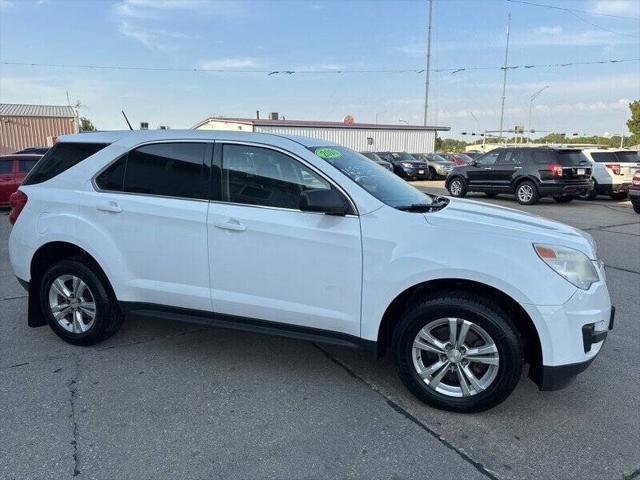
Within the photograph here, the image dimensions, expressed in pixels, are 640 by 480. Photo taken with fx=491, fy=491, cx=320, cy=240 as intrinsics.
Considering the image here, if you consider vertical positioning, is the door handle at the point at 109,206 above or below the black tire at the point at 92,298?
above

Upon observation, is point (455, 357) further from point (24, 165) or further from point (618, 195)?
point (618, 195)

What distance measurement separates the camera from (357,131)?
4019 centimetres

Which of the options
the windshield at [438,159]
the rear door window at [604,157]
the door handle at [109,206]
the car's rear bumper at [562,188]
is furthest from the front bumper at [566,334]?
the windshield at [438,159]

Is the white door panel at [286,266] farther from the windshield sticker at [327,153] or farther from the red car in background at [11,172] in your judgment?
the red car in background at [11,172]

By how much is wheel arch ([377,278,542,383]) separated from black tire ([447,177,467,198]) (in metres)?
14.8

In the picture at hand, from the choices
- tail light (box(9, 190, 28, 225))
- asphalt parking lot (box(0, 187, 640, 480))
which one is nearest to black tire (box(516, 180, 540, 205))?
asphalt parking lot (box(0, 187, 640, 480))

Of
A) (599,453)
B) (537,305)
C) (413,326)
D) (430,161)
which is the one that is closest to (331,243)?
(413,326)

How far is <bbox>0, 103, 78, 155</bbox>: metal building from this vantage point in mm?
36750

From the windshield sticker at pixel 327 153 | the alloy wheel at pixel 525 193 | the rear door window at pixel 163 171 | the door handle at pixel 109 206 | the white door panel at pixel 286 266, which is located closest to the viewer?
the white door panel at pixel 286 266

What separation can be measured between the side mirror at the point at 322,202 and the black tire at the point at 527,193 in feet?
44.3

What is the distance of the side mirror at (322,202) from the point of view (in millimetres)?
3072

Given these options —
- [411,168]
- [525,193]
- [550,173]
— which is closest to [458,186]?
[525,193]

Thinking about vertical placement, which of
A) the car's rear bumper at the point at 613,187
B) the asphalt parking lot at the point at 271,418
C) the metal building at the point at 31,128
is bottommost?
the asphalt parking lot at the point at 271,418

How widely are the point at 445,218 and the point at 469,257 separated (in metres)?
0.33
